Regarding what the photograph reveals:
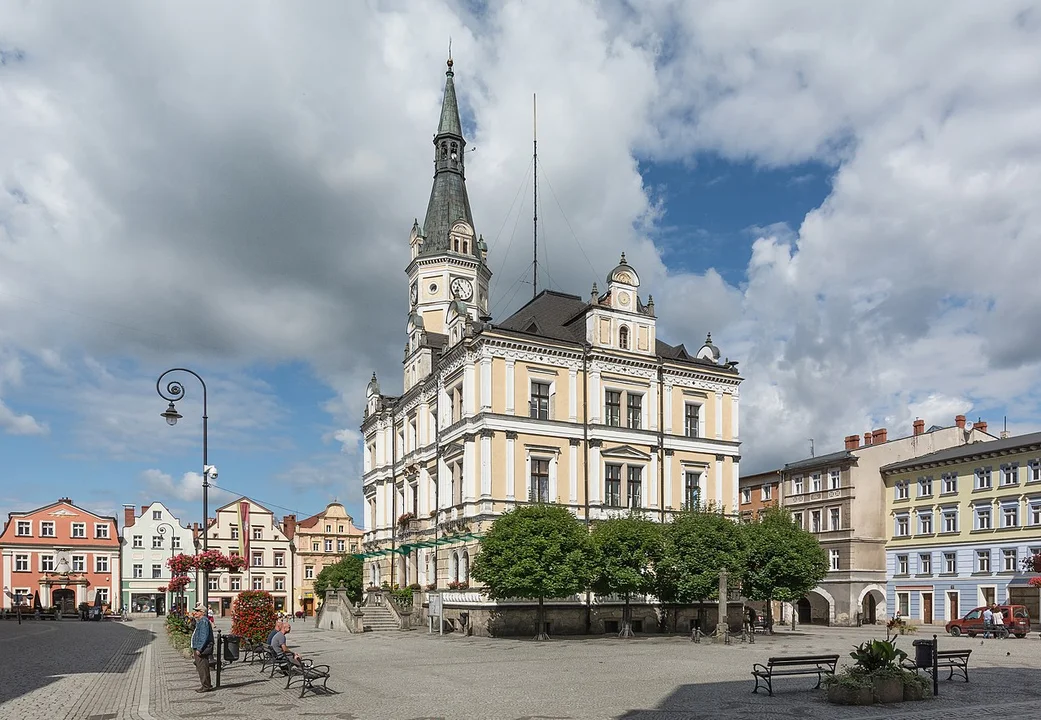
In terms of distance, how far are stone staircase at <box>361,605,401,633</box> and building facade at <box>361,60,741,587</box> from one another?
315cm

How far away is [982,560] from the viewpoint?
5597 cm

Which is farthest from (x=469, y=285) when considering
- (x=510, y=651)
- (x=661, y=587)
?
(x=510, y=651)

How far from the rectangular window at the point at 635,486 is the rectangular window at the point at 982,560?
23.1m

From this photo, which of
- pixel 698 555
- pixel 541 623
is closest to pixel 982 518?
pixel 698 555

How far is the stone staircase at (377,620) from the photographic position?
1903 inches

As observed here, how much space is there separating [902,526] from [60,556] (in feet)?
244

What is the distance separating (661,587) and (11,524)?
68.9m

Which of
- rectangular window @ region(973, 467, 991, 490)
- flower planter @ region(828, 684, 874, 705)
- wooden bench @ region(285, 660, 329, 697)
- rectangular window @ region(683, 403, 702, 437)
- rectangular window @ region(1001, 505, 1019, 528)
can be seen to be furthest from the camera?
rectangular window @ region(973, 467, 991, 490)

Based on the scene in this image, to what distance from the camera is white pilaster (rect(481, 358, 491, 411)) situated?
152ft

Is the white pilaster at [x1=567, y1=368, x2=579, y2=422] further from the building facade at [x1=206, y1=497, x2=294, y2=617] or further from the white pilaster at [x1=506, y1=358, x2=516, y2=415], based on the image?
the building facade at [x1=206, y1=497, x2=294, y2=617]

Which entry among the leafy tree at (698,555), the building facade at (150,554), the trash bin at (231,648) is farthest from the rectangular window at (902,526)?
the building facade at (150,554)

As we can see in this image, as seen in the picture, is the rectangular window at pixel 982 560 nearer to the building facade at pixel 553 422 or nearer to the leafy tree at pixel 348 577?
the building facade at pixel 553 422

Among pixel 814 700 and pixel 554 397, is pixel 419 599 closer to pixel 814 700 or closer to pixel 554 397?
pixel 554 397

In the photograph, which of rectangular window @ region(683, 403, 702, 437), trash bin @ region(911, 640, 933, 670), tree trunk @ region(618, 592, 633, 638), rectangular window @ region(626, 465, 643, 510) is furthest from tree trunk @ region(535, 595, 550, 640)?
trash bin @ region(911, 640, 933, 670)
